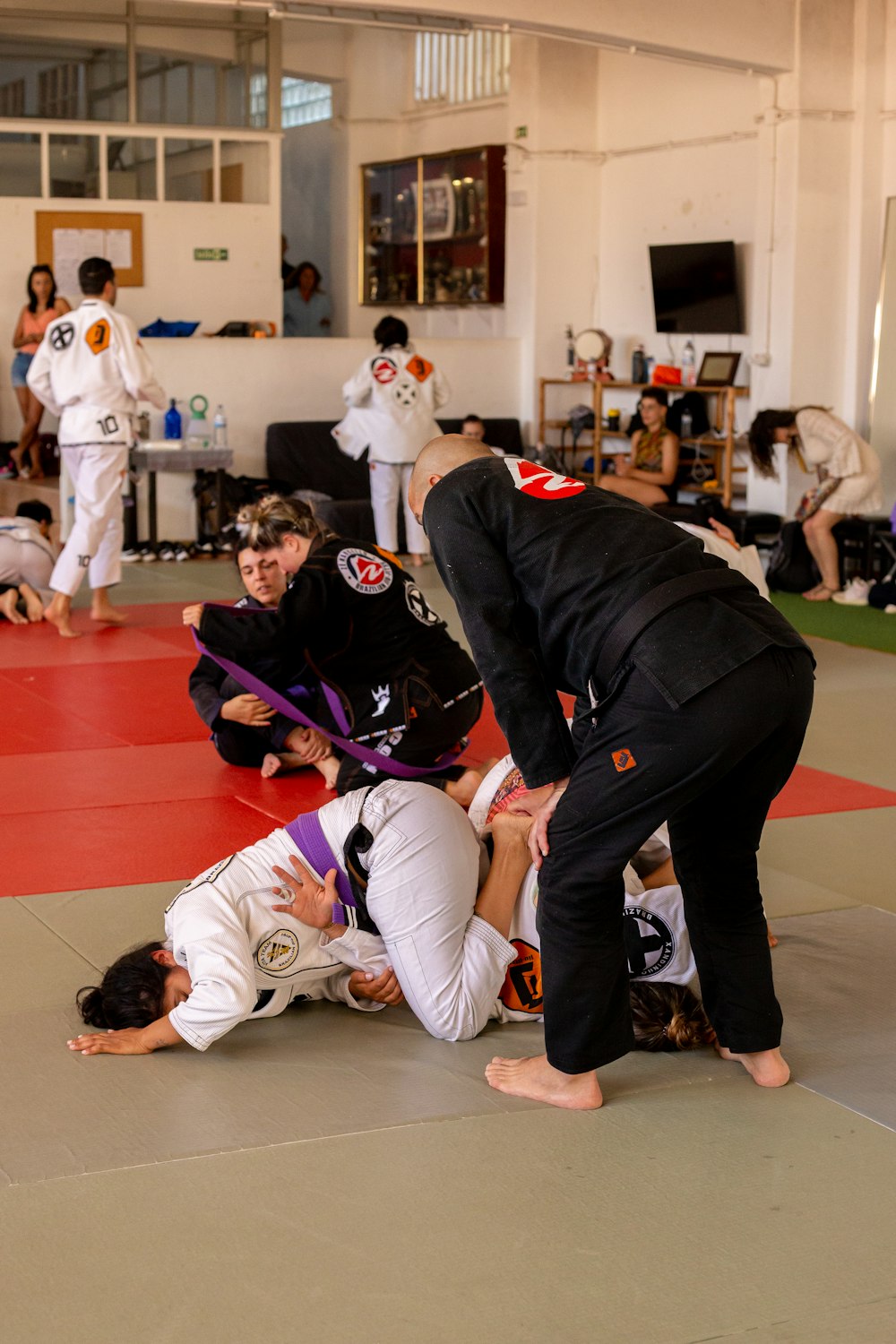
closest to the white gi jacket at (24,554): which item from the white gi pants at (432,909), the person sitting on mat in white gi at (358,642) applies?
the person sitting on mat in white gi at (358,642)

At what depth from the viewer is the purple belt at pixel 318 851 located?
2.92 metres

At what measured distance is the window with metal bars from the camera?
13336 mm

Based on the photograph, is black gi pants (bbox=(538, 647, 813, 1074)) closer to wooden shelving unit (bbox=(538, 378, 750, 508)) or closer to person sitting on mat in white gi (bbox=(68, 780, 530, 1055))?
person sitting on mat in white gi (bbox=(68, 780, 530, 1055))

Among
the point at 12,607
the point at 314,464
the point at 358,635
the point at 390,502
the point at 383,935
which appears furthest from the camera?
the point at 314,464

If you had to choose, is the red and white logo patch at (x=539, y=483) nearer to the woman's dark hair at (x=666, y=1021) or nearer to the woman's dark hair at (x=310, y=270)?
the woman's dark hair at (x=666, y=1021)

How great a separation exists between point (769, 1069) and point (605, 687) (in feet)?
2.70

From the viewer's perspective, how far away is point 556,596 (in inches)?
96.1

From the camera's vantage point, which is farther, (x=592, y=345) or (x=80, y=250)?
(x=80, y=250)

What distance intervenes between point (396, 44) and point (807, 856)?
40.7ft

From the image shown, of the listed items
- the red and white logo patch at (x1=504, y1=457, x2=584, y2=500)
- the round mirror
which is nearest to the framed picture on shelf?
the round mirror

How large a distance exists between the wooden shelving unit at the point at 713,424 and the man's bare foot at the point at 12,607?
515 centimetres

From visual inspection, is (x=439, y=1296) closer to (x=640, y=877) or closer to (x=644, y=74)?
(x=640, y=877)

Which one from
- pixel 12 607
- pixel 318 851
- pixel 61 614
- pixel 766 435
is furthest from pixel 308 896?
pixel 766 435

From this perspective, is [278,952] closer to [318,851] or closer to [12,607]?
[318,851]
